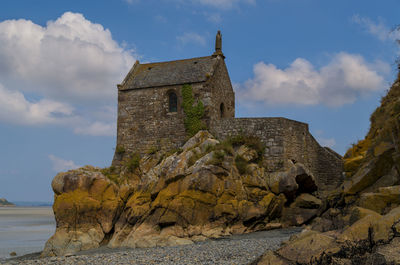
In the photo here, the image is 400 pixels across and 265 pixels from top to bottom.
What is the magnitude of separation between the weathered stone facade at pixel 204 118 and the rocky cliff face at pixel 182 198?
0.85 m

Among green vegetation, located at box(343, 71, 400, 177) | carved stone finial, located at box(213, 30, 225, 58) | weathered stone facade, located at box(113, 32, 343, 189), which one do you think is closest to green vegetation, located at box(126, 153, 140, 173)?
weathered stone facade, located at box(113, 32, 343, 189)

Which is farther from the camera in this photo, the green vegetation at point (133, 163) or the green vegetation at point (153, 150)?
the green vegetation at point (153, 150)

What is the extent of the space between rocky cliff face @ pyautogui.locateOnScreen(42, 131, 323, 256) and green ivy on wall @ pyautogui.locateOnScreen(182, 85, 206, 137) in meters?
0.68

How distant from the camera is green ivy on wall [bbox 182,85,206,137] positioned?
963 inches

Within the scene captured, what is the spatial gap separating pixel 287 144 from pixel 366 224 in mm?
15503

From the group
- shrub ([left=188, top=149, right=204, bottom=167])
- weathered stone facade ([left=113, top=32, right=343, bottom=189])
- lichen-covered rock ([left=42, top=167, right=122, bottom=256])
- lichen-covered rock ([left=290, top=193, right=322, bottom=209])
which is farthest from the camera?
weathered stone facade ([left=113, top=32, right=343, bottom=189])

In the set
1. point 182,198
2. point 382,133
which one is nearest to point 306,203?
point 182,198

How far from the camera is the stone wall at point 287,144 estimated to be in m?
22.7

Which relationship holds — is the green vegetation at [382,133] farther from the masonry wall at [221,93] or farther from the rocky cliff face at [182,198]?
the masonry wall at [221,93]

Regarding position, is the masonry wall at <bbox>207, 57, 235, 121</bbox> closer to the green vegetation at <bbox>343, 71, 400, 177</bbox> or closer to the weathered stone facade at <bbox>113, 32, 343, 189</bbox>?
the weathered stone facade at <bbox>113, 32, 343, 189</bbox>

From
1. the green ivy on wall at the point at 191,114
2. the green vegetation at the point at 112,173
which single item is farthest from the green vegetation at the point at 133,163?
the green ivy on wall at the point at 191,114

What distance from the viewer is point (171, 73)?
26531mm

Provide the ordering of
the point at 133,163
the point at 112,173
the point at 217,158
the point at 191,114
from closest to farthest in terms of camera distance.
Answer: the point at 217,158, the point at 191,114, the point at 133,163, the point at 112,173

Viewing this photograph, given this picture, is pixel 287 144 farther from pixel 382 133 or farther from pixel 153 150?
pixel 382 133
